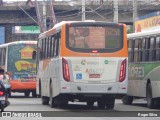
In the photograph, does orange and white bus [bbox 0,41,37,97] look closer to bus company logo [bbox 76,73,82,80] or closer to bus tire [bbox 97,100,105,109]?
bus tire [bbox 97,100,105,109]

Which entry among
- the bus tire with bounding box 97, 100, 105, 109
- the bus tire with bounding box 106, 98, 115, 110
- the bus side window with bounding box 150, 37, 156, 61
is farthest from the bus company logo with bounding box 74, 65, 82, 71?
the bus side window with bounding box 150, 37, 156, 61

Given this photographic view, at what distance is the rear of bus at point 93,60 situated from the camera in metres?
25.8

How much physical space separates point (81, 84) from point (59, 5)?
159 ft

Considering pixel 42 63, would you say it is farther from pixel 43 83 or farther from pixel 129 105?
pixel 129 105

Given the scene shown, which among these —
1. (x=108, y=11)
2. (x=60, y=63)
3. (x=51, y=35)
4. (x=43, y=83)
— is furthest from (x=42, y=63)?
(x=108, y=11)

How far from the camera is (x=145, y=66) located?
2858cm

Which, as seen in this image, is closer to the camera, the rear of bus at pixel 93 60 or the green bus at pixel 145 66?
the rear of bus at pixel 93 60

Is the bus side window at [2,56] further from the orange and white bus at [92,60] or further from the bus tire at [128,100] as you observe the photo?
the orange and white bus at [92,60]

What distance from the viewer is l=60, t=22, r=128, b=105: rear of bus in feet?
84.8

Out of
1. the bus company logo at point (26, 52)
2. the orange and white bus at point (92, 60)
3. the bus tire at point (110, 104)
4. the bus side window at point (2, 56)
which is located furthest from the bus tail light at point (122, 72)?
the bus side window at point (2, 56)

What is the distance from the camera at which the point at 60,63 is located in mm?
26109

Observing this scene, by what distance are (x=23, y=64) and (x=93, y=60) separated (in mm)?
14124

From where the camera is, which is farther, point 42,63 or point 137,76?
point 42,63

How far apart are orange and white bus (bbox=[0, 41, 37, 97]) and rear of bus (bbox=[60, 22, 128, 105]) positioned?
13.5m
